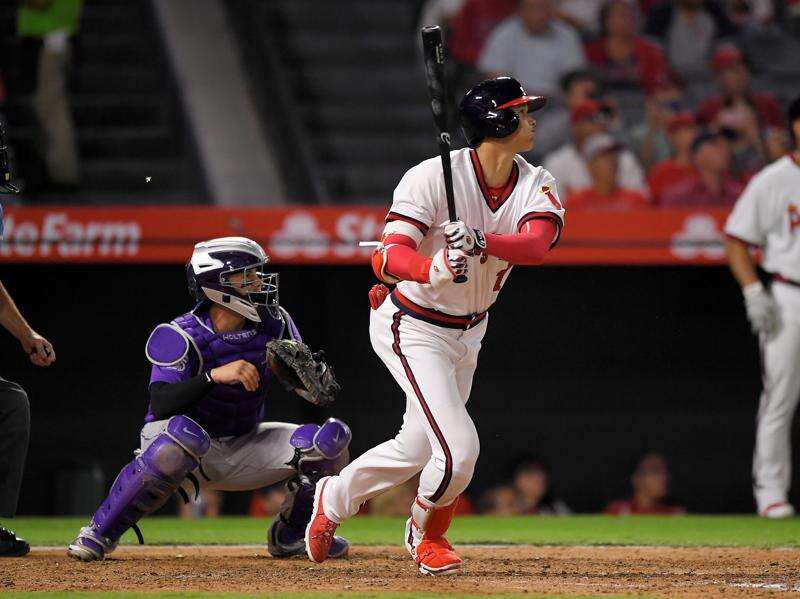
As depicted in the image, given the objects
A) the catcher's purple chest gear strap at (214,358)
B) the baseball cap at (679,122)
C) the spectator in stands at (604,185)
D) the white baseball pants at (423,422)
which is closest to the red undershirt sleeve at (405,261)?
the white baseball pants at (423,422)

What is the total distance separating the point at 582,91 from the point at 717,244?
161 centimetres

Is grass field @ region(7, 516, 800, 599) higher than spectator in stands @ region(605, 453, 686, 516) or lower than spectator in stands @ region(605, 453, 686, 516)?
higher

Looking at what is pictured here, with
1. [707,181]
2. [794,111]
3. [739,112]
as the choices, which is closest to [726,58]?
[739,112]

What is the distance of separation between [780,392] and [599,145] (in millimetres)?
2291

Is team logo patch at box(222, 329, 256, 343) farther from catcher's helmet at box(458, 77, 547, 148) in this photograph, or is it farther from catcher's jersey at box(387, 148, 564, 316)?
catcher's helmet at box(458, 77, 547, 148)

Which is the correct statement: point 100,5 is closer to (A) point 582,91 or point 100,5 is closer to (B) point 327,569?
(A) point 582,91

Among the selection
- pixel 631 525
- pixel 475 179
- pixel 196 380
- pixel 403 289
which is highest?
pixel 475 179

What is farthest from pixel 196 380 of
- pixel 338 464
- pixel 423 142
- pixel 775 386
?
pixel 423 142

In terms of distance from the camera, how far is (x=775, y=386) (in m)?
6.05

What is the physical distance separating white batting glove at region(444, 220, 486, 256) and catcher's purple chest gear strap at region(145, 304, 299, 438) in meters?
1.04

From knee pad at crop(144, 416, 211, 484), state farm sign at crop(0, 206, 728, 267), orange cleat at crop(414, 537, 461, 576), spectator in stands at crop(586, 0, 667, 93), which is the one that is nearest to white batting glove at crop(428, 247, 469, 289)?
orange cleat at crop(414, 537, 461, 576)

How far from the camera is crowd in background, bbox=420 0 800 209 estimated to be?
25.5 ft

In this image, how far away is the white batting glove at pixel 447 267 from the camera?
3805 mm

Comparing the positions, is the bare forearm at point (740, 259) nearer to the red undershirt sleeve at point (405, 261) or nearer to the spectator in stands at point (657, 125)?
the spectator in stands at point (657, 125)
